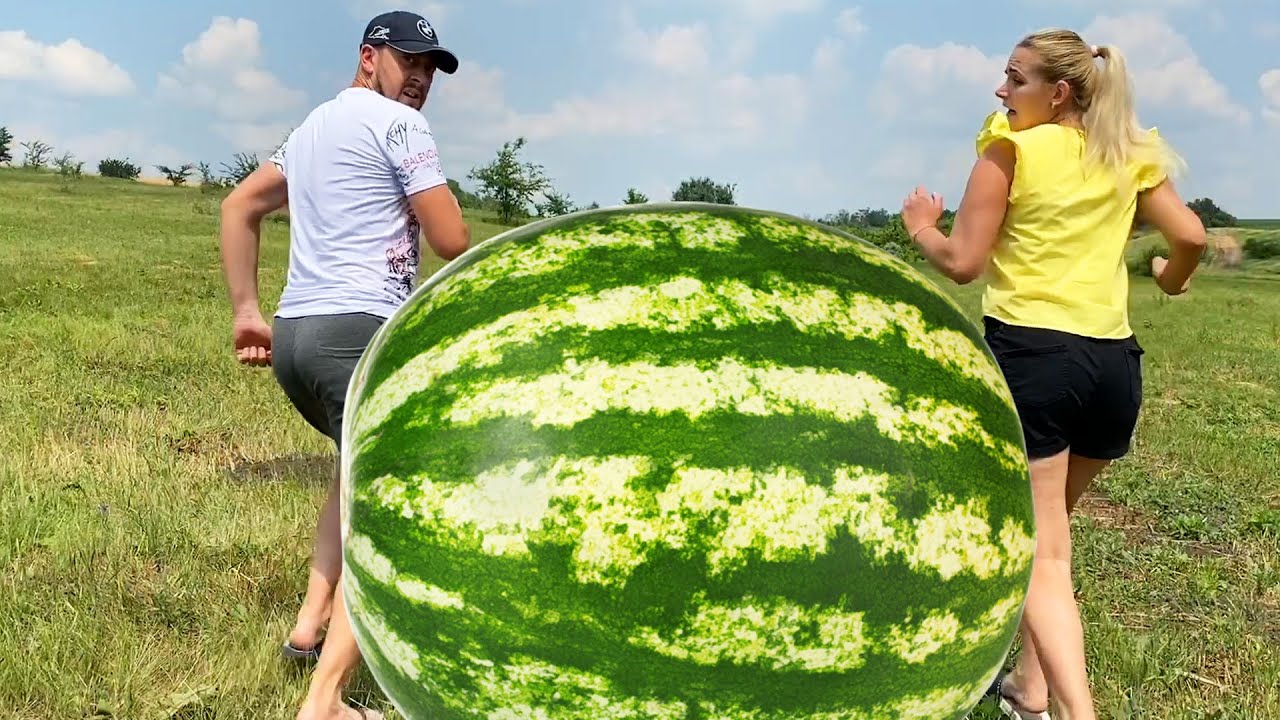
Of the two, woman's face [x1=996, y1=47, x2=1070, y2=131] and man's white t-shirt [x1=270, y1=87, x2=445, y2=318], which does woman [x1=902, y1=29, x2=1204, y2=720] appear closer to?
woman's face [x1=996, y1=47, x2=1070, y2=131]

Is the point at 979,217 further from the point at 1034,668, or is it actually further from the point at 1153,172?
the point at 1034,668

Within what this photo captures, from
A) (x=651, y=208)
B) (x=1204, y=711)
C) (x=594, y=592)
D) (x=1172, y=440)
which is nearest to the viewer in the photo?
(x=594, y=592)

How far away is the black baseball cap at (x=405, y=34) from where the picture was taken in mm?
3094

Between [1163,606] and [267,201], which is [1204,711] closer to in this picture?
[1163,606]

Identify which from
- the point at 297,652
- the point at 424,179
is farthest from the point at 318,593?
the point at 424,179

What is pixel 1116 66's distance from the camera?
9.52 feet

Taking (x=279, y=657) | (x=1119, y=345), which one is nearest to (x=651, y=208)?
(x=1119, y=345)

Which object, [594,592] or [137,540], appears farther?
[137,540]

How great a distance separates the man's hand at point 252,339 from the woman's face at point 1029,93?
8.14ft

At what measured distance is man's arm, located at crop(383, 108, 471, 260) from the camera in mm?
2850

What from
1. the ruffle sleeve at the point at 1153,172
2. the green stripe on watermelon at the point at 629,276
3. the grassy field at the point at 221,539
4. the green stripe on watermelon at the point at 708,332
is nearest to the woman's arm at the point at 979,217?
the ruffle sleeve at the point at 1153,172

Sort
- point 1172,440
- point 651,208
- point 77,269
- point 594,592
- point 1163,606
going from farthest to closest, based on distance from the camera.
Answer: point 77,269, point 1172,440, point 1163,606, point 651,208, point 594,592

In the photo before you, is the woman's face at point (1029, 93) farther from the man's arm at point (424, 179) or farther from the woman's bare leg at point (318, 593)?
the woman's bare leg at point (318, 593)

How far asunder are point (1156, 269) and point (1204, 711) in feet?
4.72
